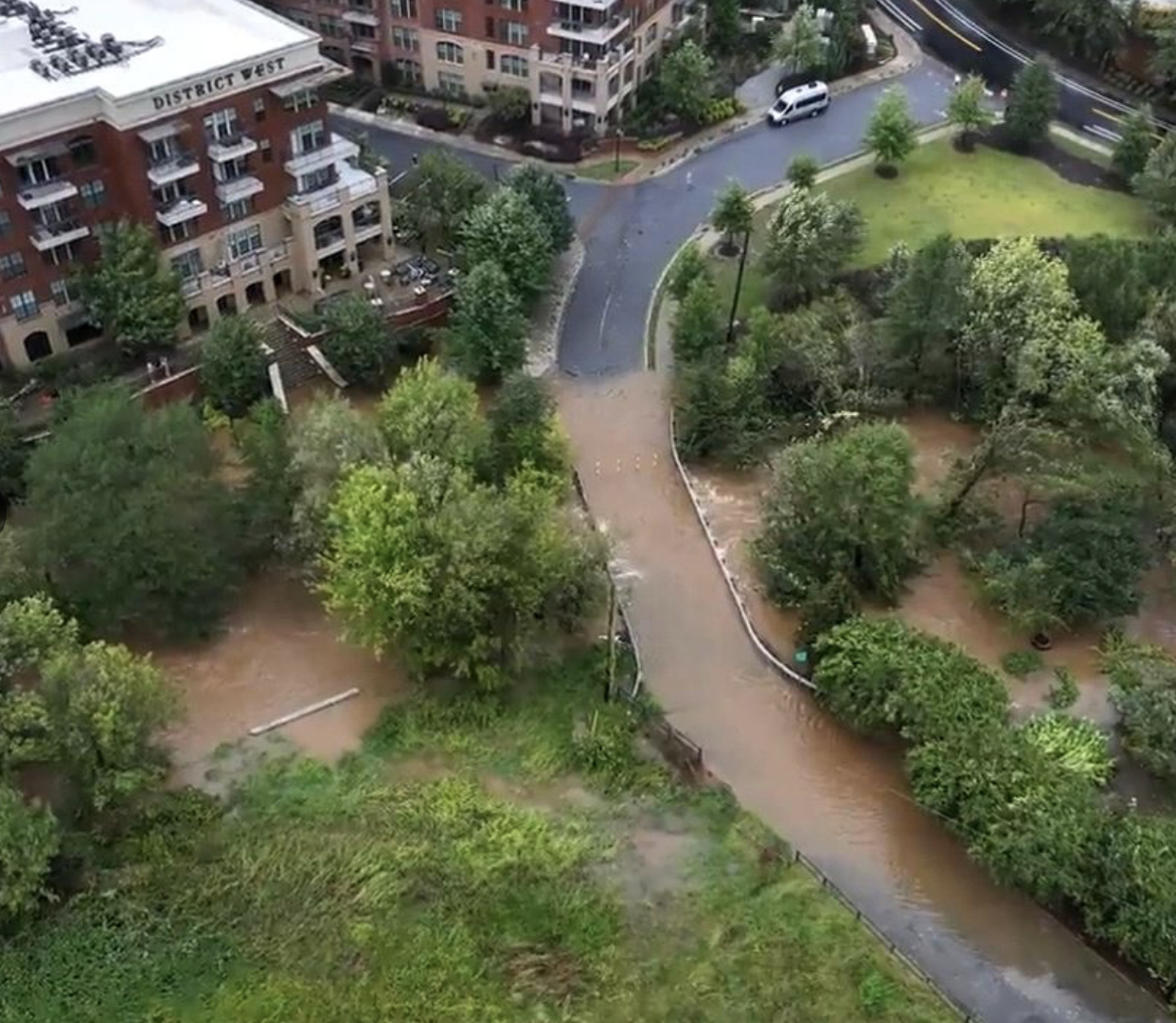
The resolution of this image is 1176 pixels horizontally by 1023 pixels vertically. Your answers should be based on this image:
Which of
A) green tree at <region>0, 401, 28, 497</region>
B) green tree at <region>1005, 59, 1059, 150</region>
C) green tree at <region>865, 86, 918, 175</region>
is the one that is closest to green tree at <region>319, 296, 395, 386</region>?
green tree at <region>0, 401, 28, 497</region>

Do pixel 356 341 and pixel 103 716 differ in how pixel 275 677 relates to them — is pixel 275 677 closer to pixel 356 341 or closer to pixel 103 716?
pixel 103 716

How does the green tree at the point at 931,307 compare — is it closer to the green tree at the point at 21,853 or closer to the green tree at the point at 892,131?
the green tree at the point at 892,131

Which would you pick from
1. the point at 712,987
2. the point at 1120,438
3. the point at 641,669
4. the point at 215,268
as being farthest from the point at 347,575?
the point at 1120,438

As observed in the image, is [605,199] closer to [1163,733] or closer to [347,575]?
[347,575]

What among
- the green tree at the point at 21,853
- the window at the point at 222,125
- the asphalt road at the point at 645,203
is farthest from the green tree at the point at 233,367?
the green tree at the point at 21,853

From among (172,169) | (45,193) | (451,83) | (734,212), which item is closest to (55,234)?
(45,193)

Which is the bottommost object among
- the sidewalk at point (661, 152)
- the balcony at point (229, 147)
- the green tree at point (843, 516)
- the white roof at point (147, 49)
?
the green tree at point (843, 516)
